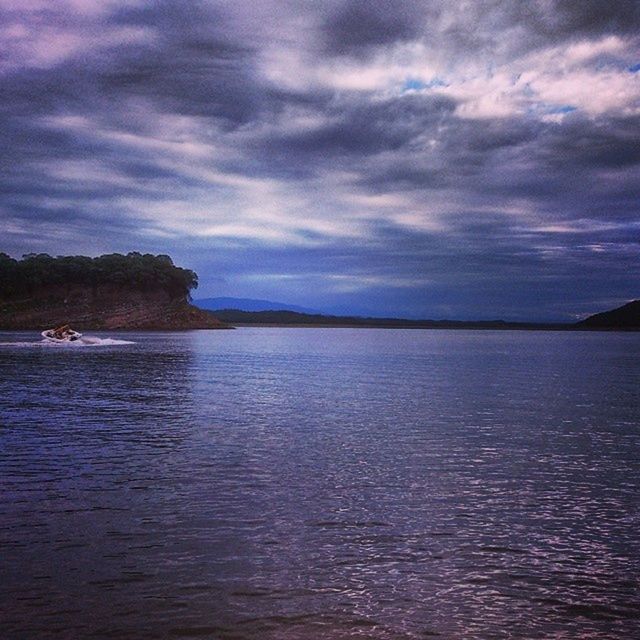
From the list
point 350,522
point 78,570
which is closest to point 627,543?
point 350,522

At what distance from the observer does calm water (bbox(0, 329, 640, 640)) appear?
1022cm

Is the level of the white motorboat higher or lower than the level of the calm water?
higher

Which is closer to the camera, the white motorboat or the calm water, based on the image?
the calm water

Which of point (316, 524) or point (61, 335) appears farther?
point (61, 335)

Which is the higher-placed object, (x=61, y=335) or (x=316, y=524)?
(x=61, y=335)

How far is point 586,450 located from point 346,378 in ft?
107

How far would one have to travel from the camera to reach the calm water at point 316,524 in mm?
10219

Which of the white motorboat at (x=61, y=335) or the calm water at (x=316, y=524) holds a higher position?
the white motorboat at (x=61, y=335)

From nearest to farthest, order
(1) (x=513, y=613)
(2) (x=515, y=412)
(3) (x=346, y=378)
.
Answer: (1) (x=513, y=613) < (2) (x=515, y=412) < (3) (x=346, y=378)

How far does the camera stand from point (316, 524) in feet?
48.6

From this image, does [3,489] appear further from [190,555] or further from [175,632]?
[175,632]

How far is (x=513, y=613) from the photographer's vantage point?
10.5 meters

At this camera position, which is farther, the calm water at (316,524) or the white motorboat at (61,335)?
Result: the white motorboat at (61,335)

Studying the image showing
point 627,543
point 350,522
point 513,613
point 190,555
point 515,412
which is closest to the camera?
point 513,613
